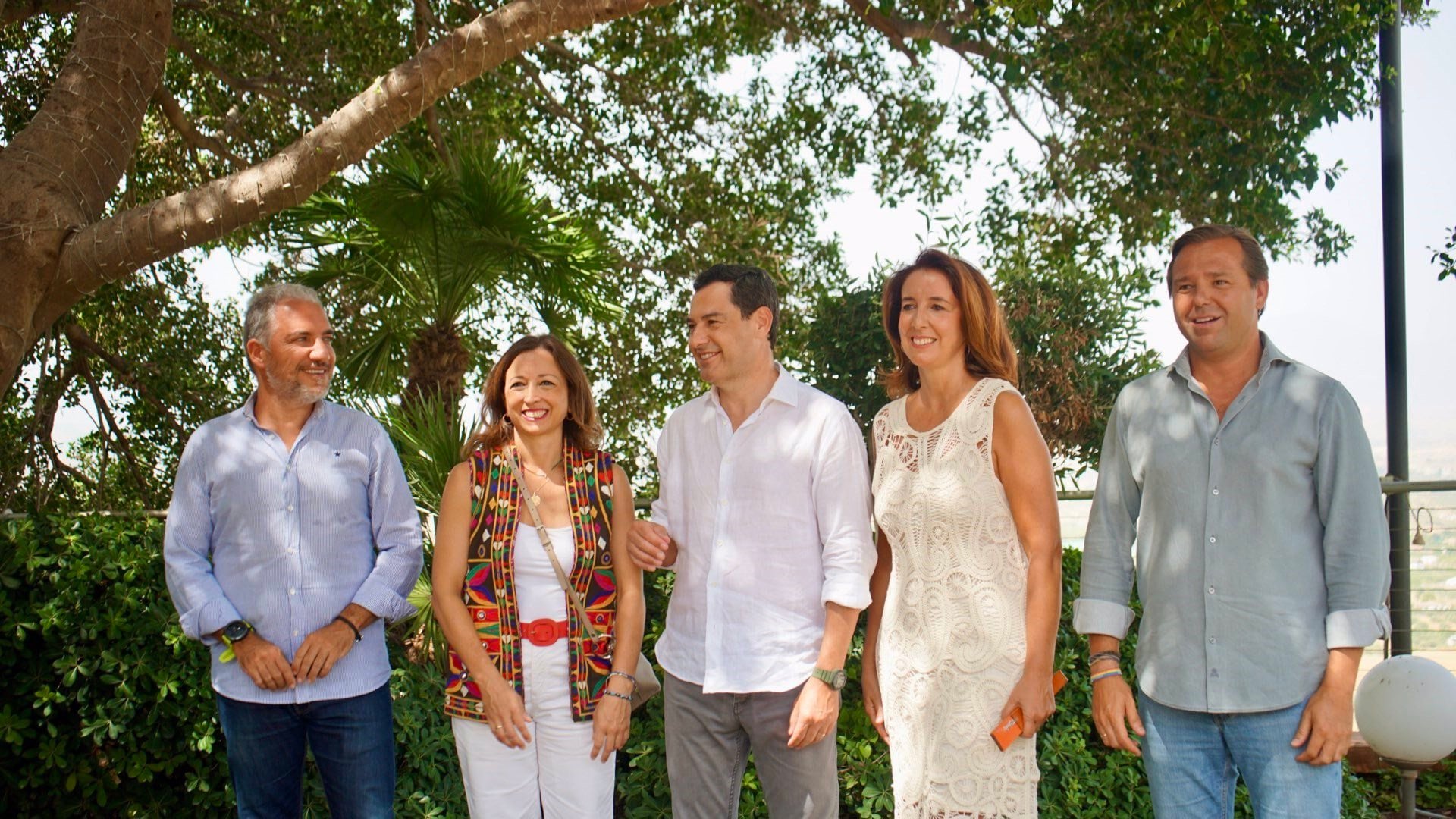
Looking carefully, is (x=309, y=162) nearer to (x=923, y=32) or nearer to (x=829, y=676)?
(x=829, y=676)

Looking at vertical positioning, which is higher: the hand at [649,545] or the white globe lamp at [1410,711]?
the hand at [649,545]

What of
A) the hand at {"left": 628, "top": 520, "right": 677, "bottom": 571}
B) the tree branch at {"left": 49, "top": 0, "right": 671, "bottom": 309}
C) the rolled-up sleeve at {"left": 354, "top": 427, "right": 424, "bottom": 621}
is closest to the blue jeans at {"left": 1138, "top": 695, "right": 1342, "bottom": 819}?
the hand at {"left": 628, "top": 520, "right": 677, "bottom": 571}

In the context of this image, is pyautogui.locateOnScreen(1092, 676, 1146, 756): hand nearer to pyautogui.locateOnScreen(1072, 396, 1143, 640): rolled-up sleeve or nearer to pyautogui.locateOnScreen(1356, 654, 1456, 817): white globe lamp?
pyautogui.locateOnScreen(1072, 396, 1143, 640): rolled-up sleeve

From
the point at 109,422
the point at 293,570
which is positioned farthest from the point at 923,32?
the point at 109,422

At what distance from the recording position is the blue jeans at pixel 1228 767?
2.50 m

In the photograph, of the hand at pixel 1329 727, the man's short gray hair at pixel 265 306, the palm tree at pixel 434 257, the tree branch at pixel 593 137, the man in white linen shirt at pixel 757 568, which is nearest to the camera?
the hand at pixel 1329 727

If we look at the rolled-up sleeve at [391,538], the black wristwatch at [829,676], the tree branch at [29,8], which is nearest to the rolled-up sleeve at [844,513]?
the black wristwatch at [829,676]

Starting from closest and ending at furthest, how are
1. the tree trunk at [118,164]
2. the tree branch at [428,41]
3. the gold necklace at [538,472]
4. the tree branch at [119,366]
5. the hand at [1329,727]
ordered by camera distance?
the hand at [1329,727]
the gold necklace at [538,472]
the tree trunk at [118,164]
the tree branch at [428,41]
the tree branch at [119,366]

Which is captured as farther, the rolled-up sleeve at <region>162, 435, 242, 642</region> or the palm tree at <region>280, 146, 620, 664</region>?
the palm tree at <region>280, 146, 620, 664</region>

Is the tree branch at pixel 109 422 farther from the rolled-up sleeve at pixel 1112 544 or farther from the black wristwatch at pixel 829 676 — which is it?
the rolled-up sleeve at pixel 1112 544

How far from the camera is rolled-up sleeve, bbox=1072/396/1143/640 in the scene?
2824 mm

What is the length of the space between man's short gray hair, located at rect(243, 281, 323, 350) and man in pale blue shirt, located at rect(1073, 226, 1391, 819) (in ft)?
7.84

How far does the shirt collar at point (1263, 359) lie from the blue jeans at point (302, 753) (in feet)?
7.95

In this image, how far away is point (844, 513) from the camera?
2988 millimetres
